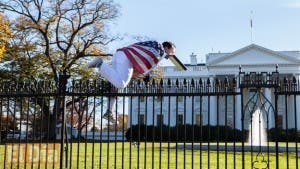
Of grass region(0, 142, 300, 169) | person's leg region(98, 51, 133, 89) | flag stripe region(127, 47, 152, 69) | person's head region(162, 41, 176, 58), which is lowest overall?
grass region(0, 142, 300, 169)

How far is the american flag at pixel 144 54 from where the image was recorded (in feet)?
21.7

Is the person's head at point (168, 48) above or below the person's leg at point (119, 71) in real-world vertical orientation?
above

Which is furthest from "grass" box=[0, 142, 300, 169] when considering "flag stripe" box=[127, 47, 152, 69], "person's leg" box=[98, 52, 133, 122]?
"flag stripe" box=[127, 47, 152, 69]

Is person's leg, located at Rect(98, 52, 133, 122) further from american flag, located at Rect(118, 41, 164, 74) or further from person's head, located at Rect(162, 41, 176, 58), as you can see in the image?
person's head, located at Rect(162, 41, 176, 58)

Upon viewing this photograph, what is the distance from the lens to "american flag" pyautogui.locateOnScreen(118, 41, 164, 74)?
6.61 metres

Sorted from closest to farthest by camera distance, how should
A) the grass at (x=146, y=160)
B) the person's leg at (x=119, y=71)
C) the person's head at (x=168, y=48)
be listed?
the person's leg at (x=119, y=71)
the person's head at (x=168, y=48)
the grass at (x=146, y=160)

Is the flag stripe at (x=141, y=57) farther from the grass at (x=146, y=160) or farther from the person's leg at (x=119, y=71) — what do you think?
the grass at (x=146, y=160)

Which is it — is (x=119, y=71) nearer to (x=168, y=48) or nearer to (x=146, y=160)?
(x=168, y=48)

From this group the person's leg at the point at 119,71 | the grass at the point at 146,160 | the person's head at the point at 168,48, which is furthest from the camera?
the grass at the point at 146,160

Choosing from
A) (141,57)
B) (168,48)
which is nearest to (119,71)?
(141,57)

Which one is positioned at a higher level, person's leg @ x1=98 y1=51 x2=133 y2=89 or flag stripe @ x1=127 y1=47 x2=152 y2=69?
flag stripe @ x1=127 y1=47 x2=152 y2=69

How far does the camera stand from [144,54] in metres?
6.64

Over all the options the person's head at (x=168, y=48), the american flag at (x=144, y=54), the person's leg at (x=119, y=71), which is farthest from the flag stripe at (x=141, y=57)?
the person's head at (x=168, y=48)

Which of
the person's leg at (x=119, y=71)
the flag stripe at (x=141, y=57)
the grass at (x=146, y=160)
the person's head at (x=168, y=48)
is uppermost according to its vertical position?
the person's head at (x=168, y=48)
